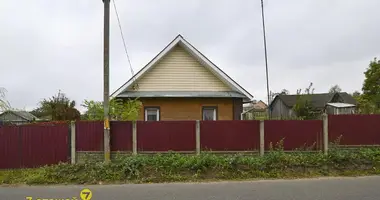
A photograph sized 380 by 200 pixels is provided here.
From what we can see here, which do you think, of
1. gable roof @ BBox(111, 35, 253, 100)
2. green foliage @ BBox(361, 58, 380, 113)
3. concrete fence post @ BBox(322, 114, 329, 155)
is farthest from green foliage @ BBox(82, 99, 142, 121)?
green foliage @ BBox(361, 58, 380, 113)

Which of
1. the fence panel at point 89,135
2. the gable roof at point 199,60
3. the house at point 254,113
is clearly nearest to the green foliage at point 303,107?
the house at point 254,113

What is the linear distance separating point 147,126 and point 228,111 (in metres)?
5.03

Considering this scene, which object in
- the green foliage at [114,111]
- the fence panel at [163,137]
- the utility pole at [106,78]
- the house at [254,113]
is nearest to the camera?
the utility pole at [106,78]

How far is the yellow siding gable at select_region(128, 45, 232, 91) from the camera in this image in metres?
13.8

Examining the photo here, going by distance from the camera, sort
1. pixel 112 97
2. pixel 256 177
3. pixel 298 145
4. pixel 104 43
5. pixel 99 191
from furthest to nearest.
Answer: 1. pixel 112 97
2. pixel 298 145
3. pixel 104 43
4. pixel 256 177
5. pixel 99 191

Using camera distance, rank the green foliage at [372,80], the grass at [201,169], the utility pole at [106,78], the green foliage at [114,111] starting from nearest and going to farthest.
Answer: the grass at [201,169], the utility pole at [106,78], the green foliage at [114,111], the green foliage at [372,80]

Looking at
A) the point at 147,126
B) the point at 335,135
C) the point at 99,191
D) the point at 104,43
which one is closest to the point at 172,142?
the point at 147,126

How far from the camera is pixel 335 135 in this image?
991 cm

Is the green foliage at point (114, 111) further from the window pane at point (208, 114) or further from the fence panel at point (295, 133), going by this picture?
the fence panel at point (295, 133)

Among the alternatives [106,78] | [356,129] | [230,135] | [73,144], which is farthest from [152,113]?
[356,129]

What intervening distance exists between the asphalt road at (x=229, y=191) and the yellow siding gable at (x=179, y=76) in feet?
21.3

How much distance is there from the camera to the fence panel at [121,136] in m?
9.90

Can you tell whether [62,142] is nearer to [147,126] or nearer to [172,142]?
[147,126]

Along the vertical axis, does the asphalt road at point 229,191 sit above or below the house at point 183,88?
below
